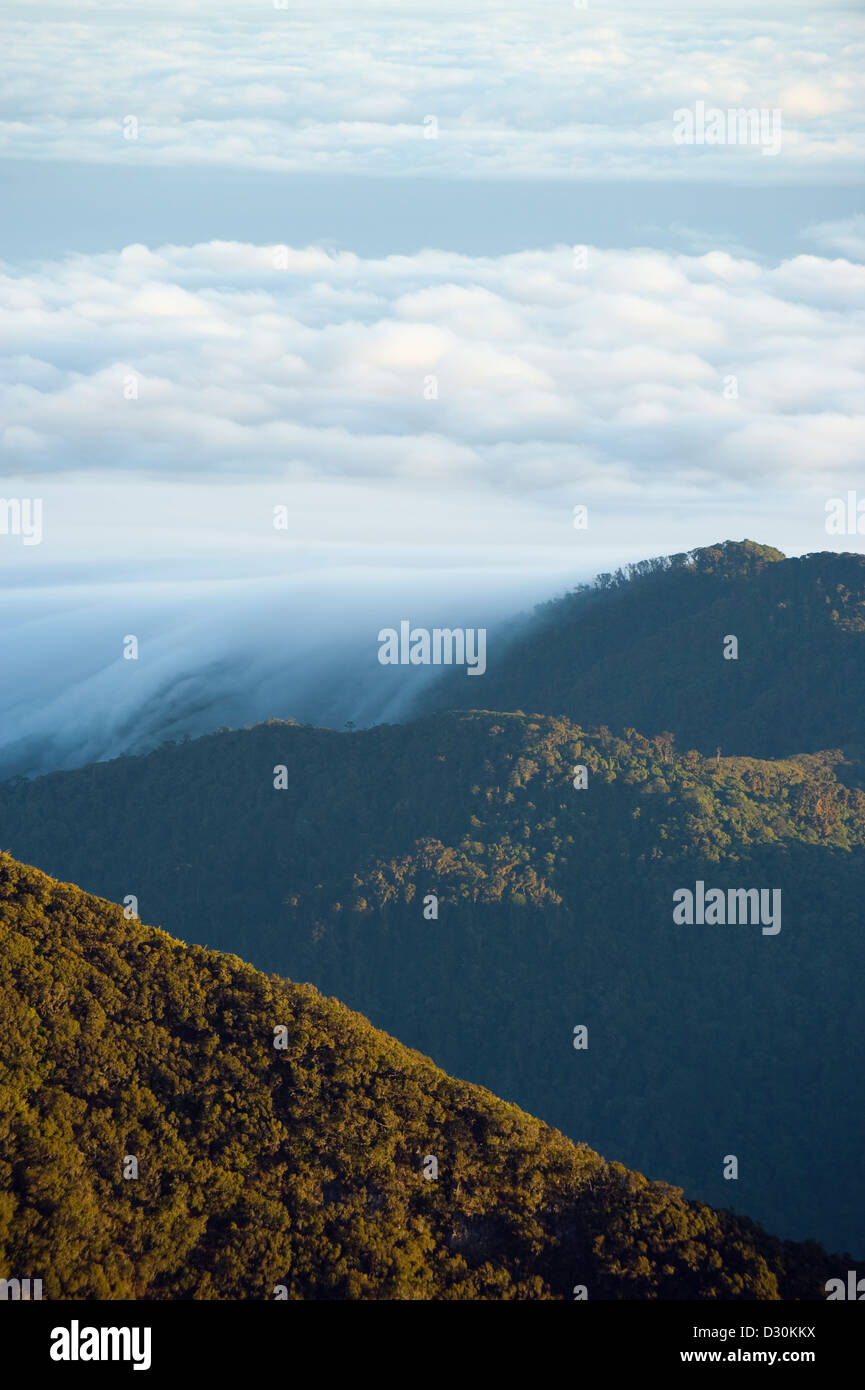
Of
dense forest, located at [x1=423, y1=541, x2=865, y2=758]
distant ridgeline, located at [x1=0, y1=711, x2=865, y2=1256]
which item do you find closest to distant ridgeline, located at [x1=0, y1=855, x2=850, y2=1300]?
distant ridgeline, located at [x1=0, y1=711, x2=865, y2=1256]

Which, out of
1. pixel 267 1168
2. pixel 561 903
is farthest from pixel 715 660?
pixel 267 1168

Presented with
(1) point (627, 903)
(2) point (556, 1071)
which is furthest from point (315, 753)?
(2) point (556, 1071)

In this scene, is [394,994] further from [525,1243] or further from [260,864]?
[525,1243]

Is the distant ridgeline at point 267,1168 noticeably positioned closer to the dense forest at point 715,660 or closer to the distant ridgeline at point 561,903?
the distant ridgeline at point 561,903

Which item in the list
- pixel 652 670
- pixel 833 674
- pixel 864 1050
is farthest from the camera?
pixel 652 670

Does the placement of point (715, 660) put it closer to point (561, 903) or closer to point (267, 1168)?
point (561, 903)

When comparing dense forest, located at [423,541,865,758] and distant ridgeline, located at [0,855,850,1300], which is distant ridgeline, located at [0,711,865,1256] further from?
distant ridgeline, located at [0,855,850,1300]
